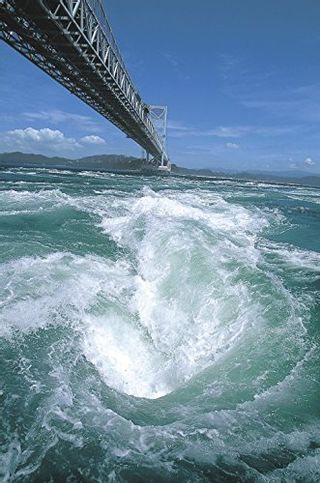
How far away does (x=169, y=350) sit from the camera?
4855 millimetres

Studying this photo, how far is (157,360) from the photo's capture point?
15.4 ft

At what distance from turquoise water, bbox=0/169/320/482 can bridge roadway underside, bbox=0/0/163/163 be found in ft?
35.3

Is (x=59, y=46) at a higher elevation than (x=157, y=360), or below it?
higher

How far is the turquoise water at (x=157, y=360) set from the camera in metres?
2.69

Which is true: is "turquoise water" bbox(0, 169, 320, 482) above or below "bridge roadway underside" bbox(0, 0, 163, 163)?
below

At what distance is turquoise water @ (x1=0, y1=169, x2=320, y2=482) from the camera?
8.81 feet

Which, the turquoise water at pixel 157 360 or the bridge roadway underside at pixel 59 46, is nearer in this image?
the turquoise water at pixel 157 360

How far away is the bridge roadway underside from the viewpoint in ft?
46.4

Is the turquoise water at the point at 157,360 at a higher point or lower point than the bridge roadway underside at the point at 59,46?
lower

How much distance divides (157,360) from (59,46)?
18278 mm

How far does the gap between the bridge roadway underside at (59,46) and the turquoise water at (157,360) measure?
35.3 ft

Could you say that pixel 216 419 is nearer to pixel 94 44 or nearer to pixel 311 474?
pixel 311 474

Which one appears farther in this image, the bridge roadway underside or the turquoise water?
the bridge roadway underside

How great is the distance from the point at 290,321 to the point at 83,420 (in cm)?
316
